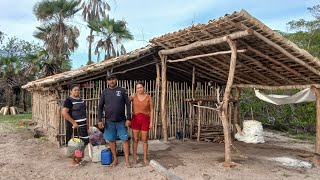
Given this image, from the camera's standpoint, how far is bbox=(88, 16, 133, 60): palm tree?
1725 centimetres

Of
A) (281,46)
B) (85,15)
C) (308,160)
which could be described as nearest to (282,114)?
(308,160)

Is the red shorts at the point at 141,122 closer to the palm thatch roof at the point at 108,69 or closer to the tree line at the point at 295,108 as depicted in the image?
the palm thatch roof at the point at 108,69

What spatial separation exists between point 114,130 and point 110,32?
479 inches

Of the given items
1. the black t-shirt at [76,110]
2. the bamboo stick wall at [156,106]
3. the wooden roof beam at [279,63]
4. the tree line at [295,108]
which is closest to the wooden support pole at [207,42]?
the wooden roof beam at [279,63]

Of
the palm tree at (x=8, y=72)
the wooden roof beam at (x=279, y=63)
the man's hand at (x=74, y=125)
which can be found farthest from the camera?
the palm tree at (x=8, y=72)

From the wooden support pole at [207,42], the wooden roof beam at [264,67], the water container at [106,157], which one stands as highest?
the wooden support pole at [207,42]

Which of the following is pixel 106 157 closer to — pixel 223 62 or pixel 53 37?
pixel 223 62

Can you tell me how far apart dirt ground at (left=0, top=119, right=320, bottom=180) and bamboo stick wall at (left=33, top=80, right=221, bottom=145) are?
0.75m

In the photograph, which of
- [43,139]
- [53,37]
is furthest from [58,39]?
[43,139]

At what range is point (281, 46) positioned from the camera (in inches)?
254

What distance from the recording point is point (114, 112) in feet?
19.5

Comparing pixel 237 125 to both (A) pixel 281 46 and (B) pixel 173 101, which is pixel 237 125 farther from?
(A) pixel 281 46

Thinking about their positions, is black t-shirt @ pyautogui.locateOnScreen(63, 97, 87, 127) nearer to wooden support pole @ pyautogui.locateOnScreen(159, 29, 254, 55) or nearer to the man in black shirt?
the man in black shirt

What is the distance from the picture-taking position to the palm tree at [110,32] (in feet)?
56.6
